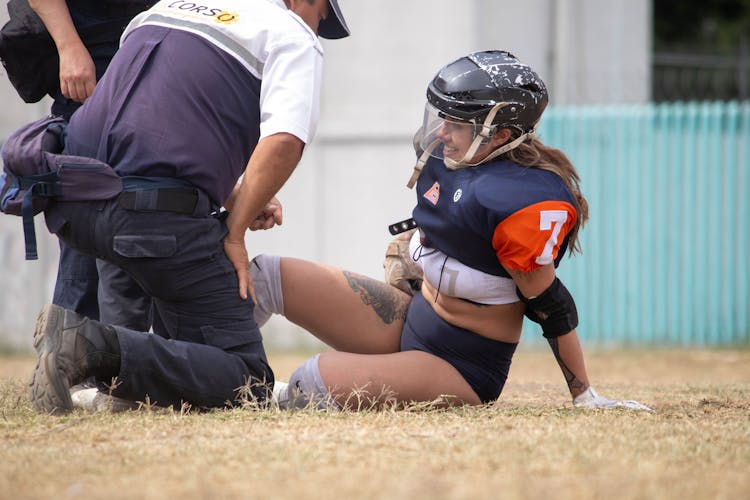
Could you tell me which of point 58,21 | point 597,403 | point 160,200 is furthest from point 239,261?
point 597,403

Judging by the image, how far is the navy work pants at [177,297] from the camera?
3.67 metres

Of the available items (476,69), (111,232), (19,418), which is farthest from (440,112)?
(19,418)

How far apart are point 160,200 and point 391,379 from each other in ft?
3.55

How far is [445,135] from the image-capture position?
4129 mm

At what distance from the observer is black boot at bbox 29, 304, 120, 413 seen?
11.6 ft

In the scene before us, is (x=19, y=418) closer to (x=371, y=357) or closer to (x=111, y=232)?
(x=111, y=232)

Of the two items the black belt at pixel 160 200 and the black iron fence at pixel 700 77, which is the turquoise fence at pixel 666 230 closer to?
the black iron fence at pixel 700 77

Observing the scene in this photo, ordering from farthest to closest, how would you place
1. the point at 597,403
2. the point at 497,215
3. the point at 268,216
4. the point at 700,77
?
the point at 700,77 → the point at 268,216 → the point at 597,403 → the point at 497,215

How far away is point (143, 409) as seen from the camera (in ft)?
12.7

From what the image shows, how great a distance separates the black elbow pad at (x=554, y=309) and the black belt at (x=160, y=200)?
1253 mm

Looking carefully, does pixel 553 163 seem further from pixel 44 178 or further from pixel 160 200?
pixel 44 178

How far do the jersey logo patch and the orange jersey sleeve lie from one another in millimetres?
361

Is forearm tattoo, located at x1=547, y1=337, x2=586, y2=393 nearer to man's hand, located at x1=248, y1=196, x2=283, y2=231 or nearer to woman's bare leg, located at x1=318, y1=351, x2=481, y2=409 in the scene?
woman's bare leg, located at x1=318, y1=351, x2=481, y2=409

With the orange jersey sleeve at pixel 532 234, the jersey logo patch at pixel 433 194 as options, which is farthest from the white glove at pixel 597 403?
the jersey logo patch at pixel 433 194
